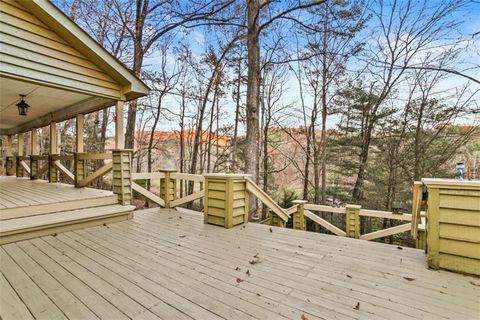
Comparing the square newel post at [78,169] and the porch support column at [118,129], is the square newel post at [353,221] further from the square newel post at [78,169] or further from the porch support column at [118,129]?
the square newel post at [78,169]

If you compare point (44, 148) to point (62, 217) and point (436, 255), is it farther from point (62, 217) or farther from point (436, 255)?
point (436, 255)

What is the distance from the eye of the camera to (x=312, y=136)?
40.3 feet

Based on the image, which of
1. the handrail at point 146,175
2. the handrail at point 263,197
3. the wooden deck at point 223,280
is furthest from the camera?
the handrail at point 146,175

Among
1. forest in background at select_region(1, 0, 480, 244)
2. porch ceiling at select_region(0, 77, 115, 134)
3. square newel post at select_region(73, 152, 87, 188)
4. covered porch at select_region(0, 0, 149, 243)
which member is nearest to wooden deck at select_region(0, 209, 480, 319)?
covered porch at select_region(0, 0, 149, 243)

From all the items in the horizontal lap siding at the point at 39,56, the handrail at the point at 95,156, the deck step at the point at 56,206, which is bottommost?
the deck step at the point at 56,206

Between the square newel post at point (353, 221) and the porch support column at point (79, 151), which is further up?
the porch support column at point (79, 151)

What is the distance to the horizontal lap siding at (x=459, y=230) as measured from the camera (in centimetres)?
235

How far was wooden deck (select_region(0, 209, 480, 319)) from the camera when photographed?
1790mm

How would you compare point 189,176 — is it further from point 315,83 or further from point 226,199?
point 315,83

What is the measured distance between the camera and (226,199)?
161 inches

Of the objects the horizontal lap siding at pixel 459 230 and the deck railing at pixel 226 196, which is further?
the deck railing at pixel 226 196

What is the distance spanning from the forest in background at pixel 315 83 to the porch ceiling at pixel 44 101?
2921mm

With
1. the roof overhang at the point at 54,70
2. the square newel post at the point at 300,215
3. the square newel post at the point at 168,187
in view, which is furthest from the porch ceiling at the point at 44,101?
the square newel post at the point at 300,215

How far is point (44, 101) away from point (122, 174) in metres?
2.86
